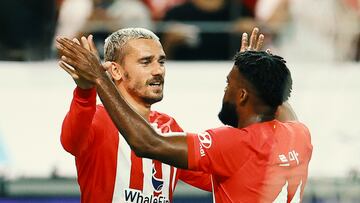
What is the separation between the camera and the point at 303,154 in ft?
17.6

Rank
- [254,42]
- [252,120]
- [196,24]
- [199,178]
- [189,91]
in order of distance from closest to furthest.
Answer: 1. [252,120]
2. [254,42]
3. [199,178]
4. [189,91]
5. [196,24]

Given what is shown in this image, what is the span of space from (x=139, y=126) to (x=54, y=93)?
180 inches

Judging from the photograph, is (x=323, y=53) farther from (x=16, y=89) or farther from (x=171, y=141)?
(x=171, y=141)

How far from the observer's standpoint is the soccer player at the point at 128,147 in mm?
5746

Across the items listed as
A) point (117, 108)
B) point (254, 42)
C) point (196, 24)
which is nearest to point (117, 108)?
point (117, 108)

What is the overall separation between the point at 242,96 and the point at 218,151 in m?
0.29

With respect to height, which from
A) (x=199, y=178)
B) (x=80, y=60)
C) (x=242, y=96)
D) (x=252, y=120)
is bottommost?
(x=199, y=178)

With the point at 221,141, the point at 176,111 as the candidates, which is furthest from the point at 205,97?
the point at 221,141

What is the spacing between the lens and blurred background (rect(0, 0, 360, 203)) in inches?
352

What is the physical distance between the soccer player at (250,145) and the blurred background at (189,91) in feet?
10.1

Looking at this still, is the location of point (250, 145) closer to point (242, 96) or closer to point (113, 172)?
point (242, 96)

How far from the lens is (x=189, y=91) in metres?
9.59

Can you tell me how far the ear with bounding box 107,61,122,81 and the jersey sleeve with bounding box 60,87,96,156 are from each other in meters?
0.61

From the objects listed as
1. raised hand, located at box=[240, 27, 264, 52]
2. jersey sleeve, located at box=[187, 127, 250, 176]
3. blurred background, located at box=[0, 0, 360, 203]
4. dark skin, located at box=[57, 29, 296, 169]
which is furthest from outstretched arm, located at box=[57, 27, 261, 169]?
blurred background, located at box=[0, 0, 360, 203]
